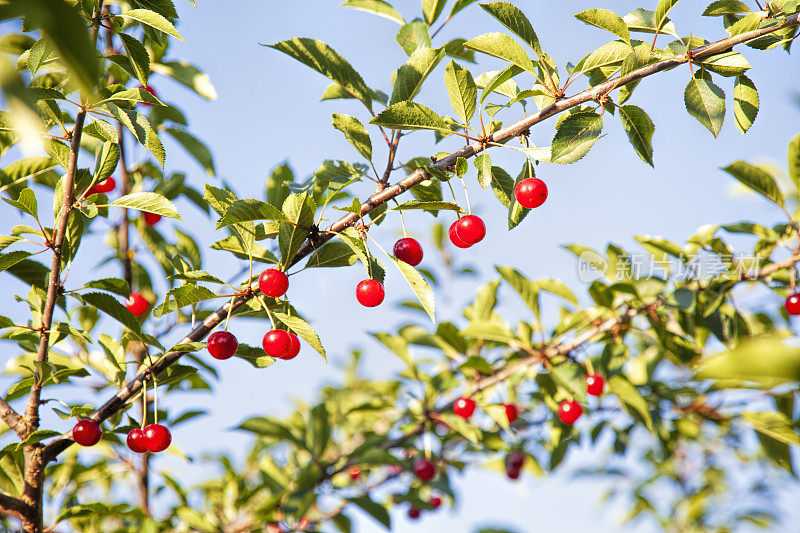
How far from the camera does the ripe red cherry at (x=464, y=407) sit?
2969 millimetres

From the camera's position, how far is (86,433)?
1714mm

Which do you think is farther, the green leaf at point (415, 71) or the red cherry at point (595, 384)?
the red cherry at point (595, 384)

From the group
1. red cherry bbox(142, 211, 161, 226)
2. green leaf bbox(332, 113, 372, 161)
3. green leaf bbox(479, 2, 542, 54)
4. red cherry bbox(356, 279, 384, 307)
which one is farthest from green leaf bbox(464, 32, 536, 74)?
red cherry bbox(142, 211, 161, 226)

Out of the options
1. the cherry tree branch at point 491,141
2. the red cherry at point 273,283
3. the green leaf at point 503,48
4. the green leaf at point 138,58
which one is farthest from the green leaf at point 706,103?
the green leaf at point 138,58

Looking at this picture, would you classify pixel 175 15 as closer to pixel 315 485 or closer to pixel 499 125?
pixel 499 125

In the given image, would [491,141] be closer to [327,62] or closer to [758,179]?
[327,62]

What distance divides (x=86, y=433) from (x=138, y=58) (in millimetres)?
1204

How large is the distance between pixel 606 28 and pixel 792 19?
1.71 feet

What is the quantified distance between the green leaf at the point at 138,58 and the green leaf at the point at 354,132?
639 mm

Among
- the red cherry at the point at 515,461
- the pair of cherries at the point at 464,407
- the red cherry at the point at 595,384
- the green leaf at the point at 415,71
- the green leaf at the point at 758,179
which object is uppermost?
the green leaf at the point at 415,71

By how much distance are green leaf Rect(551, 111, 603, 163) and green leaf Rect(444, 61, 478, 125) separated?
0.93 feet

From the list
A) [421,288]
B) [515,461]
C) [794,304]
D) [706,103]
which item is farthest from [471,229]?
[515,461]

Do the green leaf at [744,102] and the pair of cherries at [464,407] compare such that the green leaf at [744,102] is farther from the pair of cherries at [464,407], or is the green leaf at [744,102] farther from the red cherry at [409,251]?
the pair of cherries at [464,407]

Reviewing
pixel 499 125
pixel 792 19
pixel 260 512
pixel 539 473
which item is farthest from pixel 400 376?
pixel 792 19
